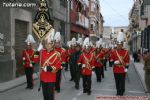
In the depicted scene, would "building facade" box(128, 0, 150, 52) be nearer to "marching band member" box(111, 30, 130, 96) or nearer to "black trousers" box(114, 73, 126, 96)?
"marching band member" box(111, 30, 130, 96)

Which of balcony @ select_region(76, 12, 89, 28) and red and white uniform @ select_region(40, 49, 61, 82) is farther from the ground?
balcony @ select_region(76, 12, 89, 28)

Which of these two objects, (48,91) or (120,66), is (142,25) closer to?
(120,66)

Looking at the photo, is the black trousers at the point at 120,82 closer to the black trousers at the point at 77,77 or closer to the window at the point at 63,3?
the black trousers at the point at 77,77

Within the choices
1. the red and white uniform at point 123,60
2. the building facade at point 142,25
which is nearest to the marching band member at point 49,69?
the red and white uniform at point 123,60

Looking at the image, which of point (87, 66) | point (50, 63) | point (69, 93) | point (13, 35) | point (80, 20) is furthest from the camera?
point (80, 20)

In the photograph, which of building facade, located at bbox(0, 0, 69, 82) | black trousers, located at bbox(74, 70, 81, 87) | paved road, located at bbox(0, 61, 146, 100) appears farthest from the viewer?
building facade, located at bbox(0, 0, 69, 82)

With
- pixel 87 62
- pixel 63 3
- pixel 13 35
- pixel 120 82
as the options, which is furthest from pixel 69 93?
pixel 63 3

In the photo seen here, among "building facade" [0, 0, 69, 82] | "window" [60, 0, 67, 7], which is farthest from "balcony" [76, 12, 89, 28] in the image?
"building facade" [0, 0, 69, 82]

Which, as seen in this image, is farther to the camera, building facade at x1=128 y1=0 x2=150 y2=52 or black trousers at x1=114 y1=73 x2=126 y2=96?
building facade at x1=128 y1=0 x2=150 y2=52

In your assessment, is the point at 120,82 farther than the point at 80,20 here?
No

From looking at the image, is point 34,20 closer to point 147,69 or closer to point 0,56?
point 0,56

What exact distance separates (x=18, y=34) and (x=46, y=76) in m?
12.3

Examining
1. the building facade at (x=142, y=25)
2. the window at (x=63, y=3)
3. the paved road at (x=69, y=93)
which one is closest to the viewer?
the paved road at (x=69, y=93)

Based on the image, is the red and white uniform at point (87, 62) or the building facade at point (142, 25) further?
the building facade at point (142, 25)
